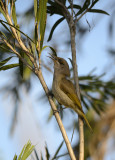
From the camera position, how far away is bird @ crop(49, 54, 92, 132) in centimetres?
260

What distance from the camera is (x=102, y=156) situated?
2.28m

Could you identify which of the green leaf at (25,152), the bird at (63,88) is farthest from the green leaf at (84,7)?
the green leaf at (25,152)

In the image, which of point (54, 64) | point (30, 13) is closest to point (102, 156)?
point (54, 64)

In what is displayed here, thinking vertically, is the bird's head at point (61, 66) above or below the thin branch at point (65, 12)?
below

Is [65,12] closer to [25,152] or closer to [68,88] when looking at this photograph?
[68,88]

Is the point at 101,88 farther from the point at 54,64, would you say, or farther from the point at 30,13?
the point at 30,13

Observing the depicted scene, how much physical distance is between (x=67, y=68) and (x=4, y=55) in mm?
1153

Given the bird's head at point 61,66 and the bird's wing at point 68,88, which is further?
the bird's head at point 61,66

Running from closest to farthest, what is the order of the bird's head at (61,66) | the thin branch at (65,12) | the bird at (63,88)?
the thin branch at (65,12)
the bird at (63,88)
the bird's head at (61,66)

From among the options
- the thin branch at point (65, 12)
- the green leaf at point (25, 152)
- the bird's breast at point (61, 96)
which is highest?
the thin branch at point (65, 12)

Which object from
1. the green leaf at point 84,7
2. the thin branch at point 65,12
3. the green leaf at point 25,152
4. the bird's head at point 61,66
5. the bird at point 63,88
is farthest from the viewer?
the bird's head at point 61,66

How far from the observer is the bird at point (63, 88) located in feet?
8.54

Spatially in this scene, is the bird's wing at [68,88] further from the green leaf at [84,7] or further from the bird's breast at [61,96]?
the green leaf at [84,7]

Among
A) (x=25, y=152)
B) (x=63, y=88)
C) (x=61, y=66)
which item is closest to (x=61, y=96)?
(x=63, y=88)
